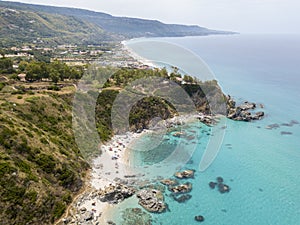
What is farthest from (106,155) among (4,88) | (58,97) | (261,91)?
(261,91)

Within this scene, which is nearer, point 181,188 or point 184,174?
point 181,188

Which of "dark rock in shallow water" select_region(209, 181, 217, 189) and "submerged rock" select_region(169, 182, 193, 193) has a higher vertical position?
"dark rock in shallow water" select_region(209, 181, 217, 189)

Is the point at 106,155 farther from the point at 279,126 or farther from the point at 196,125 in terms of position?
the point at 279,126

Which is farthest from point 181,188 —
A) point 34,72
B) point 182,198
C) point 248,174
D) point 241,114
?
point 34,72

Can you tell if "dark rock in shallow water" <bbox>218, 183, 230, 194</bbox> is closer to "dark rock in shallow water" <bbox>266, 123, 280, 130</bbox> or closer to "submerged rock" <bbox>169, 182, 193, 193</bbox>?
"submerged rock" <bbox>169, 182, 193, 193</bbox>

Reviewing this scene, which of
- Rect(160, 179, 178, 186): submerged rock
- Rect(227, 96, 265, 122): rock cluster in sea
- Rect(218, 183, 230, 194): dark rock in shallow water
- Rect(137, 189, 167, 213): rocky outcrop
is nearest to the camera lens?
Rect(137, 189, 167, 213): rocky outcrop

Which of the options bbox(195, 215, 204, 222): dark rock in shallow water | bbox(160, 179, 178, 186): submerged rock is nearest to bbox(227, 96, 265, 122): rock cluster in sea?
bbox(160, 179, 178, 186): submerged rock

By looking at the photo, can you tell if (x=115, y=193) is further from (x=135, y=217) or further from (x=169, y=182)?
(x=169, y=182)
